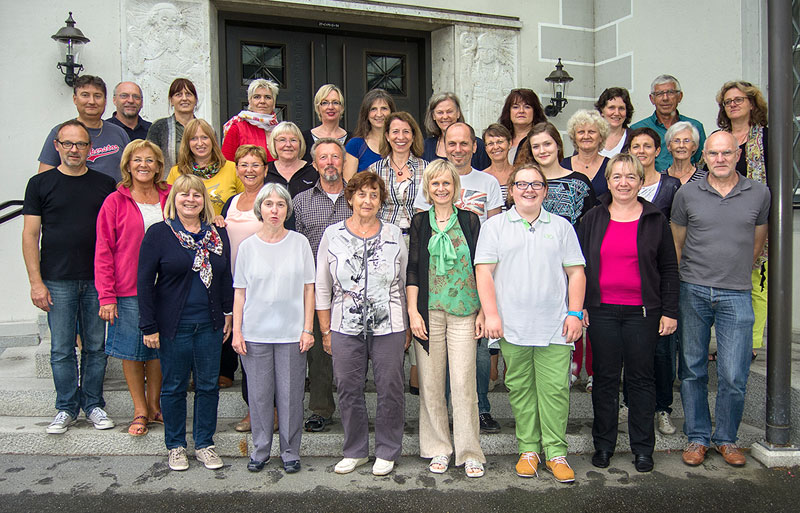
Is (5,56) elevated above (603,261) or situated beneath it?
elevated above

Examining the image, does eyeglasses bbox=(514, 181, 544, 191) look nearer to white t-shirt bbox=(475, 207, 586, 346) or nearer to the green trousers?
white t-shirt bbox=(475, 207, 586, 346)

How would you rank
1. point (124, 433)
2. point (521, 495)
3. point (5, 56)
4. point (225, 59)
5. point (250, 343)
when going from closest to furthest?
point (521, 495), point (250, 343), point (124, 433), point (5, 56), point (225, 59)

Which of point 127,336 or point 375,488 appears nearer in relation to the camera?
point 375,488

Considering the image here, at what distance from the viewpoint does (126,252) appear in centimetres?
388

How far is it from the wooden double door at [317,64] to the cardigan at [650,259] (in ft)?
13.6

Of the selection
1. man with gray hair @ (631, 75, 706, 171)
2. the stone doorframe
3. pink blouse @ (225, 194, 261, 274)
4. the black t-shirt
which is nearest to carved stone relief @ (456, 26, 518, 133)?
the stone doorframe

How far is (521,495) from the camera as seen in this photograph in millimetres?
3398

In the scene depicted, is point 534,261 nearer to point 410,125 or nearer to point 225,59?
point 410,125

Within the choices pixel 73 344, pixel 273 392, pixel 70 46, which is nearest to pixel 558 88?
pixel 70 46

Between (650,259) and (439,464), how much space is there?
171cm

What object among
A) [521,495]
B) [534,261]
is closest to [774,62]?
[534,261]

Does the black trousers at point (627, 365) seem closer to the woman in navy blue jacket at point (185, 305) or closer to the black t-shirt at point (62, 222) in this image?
the woman in navy blue jacket at point (185, 305)

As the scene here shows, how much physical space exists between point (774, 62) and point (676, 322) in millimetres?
1709

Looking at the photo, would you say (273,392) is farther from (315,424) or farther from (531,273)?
(531,273)
